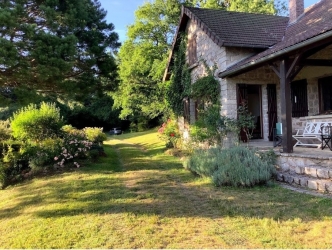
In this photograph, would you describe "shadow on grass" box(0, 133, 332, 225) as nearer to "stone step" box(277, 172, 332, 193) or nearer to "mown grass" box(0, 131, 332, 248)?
"mown grass" box(0, 131, 332, 248)

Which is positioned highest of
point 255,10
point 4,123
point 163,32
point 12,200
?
point 255,10

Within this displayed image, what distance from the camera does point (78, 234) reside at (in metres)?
4.29

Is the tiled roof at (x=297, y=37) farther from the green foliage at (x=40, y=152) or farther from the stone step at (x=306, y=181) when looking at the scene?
the green foliage at (x=40, y=152)

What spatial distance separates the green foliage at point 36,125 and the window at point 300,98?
9.72 metres

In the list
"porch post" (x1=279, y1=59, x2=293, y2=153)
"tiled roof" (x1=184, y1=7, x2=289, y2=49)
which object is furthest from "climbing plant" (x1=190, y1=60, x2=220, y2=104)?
"porch post" (x1=279, y1=59, x2=293, y2=153)

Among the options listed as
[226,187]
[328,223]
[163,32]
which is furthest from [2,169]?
[163,32]

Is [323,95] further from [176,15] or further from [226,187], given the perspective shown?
[176,15]

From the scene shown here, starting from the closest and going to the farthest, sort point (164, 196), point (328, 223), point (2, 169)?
point (328, 223), point (164, 196), point (2, 169)

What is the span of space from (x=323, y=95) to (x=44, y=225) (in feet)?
33.4

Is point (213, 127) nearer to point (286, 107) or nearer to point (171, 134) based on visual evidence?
point (286, 107)

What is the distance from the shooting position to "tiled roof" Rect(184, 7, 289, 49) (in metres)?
10.5

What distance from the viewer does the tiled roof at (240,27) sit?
34.6ft

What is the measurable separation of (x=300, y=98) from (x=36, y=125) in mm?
10540

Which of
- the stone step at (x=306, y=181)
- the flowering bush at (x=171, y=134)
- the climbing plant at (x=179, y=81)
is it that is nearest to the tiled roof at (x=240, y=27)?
the climbing plant at (x=179, y=81)
